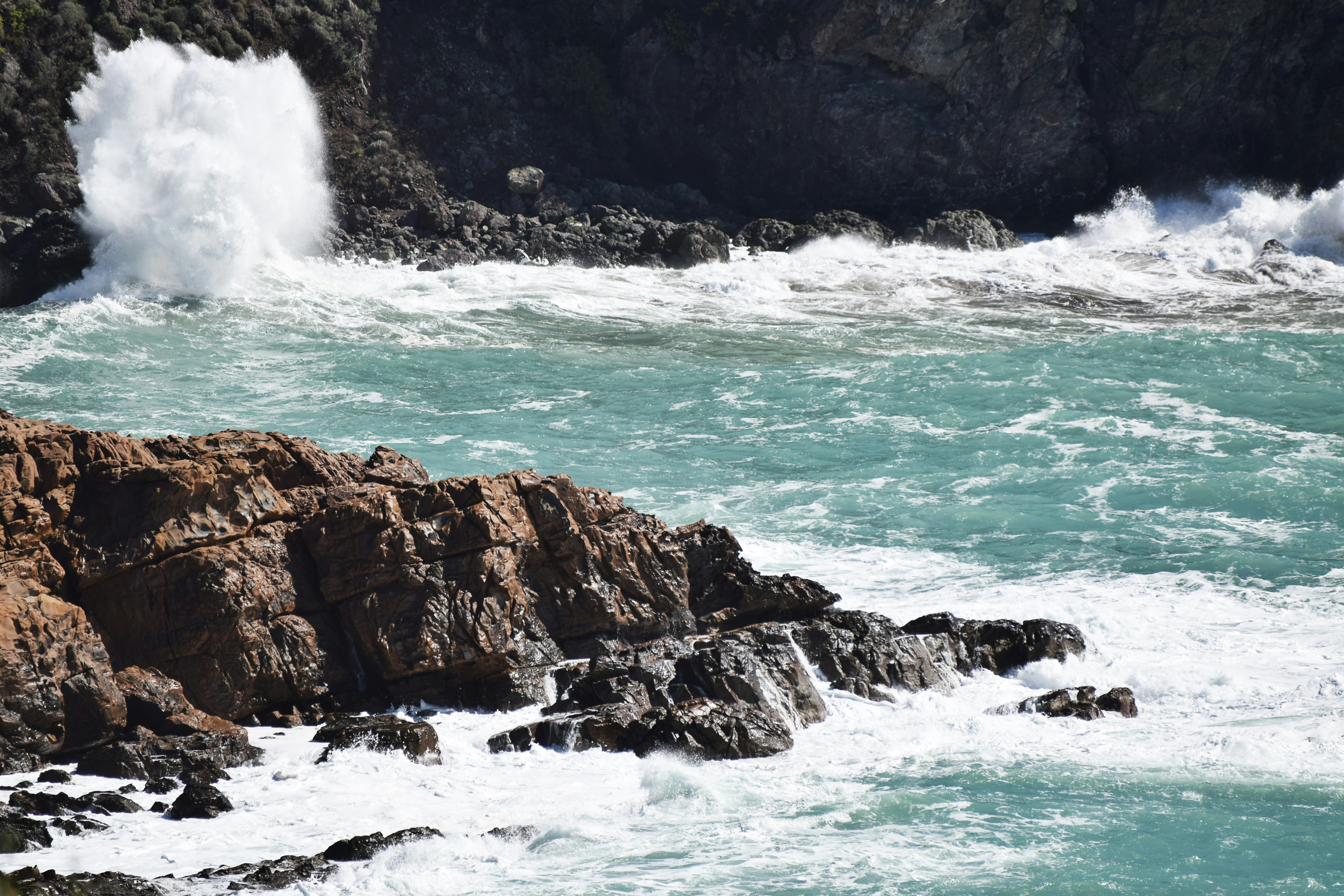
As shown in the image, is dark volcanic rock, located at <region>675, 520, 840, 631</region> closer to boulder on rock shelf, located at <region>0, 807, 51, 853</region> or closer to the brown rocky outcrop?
the brown rocky outcrop

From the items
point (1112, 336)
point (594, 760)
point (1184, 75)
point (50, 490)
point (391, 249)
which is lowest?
point (594, 760)

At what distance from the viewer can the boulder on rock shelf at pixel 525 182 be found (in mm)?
36719

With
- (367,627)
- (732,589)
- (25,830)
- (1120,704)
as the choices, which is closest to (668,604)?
(732,589)

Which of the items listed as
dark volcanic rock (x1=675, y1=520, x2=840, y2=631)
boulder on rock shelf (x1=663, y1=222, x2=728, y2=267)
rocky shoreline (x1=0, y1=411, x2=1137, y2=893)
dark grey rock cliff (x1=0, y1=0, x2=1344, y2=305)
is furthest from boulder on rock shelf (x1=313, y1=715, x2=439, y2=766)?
dark grey rock cliff (x1=0, y1=0, x2=1344, y2=305)

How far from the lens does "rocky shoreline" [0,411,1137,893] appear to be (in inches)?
309

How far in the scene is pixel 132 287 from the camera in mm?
26719

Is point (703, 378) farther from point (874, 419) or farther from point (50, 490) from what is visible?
point (50, 490)

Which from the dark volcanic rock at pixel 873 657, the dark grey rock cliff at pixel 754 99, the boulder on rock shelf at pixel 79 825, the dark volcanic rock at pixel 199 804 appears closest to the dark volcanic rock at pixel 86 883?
the boulder on rock shelf at pixel 79 825

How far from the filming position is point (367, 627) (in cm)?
884

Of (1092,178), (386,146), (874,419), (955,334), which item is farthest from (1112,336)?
(386,146)

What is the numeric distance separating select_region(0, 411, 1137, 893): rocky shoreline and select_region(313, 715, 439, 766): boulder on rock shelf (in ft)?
0.05

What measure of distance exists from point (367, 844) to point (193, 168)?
26.6 metres

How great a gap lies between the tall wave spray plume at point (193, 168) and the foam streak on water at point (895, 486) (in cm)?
127

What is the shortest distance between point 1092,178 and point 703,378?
2149 cm
